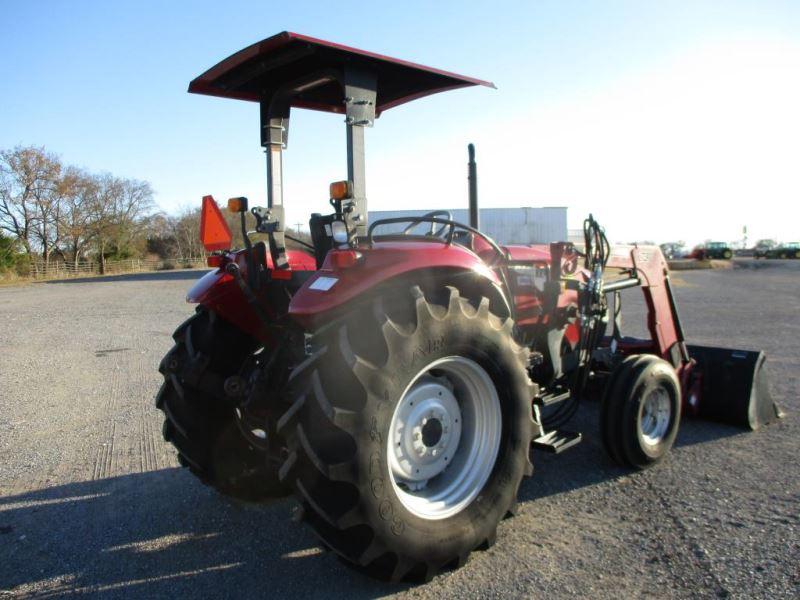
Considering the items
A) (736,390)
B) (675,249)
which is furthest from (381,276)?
(675,249)

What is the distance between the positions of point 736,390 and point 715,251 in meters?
55.2

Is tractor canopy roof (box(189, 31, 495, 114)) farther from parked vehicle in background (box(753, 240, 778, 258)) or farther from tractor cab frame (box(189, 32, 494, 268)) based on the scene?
parked vehicle in background (box(753, 240, 778, 258))

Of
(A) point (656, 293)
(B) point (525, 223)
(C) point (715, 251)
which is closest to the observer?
(A) point (656, 293)

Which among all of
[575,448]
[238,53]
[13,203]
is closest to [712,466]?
[575,448]

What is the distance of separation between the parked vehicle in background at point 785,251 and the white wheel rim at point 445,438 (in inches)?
2470

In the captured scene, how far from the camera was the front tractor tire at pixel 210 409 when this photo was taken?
3312 mm

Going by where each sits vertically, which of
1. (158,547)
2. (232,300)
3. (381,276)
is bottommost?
(158,547)

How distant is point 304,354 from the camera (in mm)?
3033

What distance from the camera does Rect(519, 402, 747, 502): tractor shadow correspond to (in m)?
3.68

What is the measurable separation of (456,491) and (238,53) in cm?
238

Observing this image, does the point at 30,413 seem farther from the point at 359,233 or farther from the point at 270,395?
the point at 359,233

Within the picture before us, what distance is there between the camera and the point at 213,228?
3355mm

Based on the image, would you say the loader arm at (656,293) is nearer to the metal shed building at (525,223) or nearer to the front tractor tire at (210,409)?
the front tractor tire at (210,409)

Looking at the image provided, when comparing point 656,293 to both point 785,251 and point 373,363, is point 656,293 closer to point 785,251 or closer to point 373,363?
point 373,363
